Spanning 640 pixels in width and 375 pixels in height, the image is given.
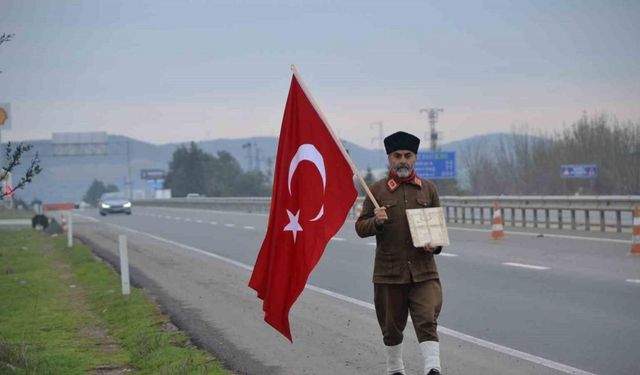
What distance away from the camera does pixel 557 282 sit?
1645 cm

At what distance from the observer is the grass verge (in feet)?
33.7

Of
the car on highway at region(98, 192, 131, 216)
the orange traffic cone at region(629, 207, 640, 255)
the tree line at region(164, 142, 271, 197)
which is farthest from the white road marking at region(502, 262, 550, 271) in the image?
the tree line at region(164, 142, 271, 197)

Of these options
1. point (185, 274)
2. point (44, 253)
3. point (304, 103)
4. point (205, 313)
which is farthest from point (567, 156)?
point (304, 103)

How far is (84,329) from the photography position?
1397cm

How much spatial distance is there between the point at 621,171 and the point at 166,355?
149 feet

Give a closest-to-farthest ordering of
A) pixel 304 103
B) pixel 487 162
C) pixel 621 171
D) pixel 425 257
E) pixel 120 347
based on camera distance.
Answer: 1. pixel 425 257
2. pixel 304 103
3. pixel 120 347
4. pixel 621 171
5. pixel 487 162

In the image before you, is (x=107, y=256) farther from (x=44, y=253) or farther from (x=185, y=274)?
(x=185, y=274)

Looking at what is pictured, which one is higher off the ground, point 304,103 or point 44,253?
point 304,103

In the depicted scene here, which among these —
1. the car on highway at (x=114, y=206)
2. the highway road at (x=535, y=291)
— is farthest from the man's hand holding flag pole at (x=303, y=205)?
the car on highway at (x=114, y=206)

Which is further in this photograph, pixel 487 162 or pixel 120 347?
pixel 487 162

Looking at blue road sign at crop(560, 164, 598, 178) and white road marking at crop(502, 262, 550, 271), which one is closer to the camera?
white road marking at crop(502, 262, 550, 271)

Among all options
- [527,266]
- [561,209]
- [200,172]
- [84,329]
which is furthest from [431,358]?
[200,172]

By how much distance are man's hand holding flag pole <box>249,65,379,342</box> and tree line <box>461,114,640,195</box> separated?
40.8m

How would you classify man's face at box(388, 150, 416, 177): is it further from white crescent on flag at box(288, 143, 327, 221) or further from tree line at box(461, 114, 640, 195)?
tree line at box(461, 114, 640, 195)
